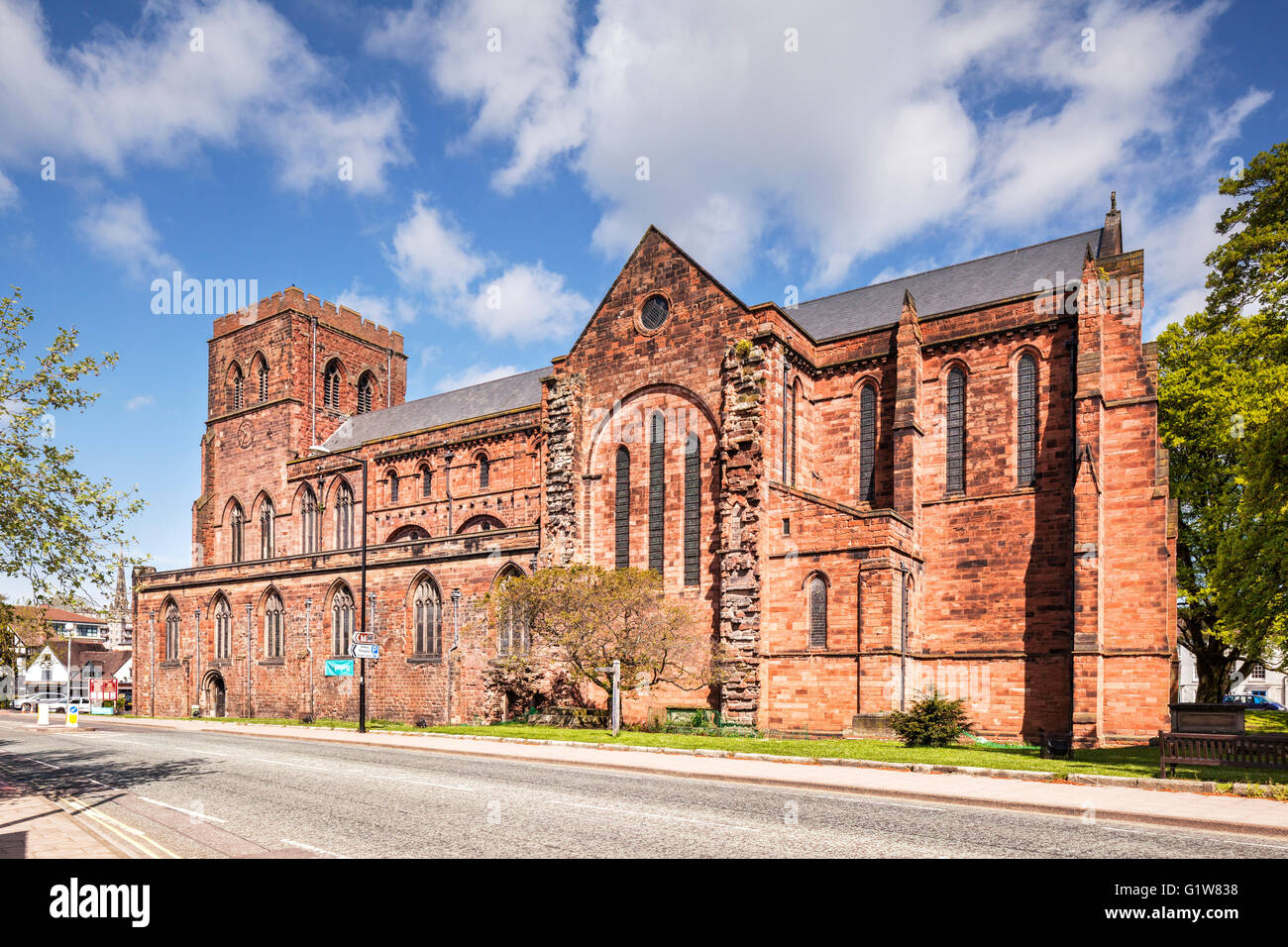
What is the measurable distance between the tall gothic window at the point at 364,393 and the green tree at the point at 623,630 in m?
34.6

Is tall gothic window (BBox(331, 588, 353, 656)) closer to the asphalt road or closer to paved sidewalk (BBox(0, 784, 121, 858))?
the asphalt road

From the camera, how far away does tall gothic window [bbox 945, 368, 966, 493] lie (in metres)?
29.6

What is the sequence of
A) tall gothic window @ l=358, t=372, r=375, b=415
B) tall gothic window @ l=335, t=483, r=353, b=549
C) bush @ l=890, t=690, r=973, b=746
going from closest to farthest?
1. bush @ l=890, t=690, r=973, b=746
2. tall gothic window @ l=335, t=483, r=353, b=549
3. tall gothic window @ l=358, t=372, r=375, b=415

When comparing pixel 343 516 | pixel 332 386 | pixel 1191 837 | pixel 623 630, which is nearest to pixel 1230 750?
pixel 1191 837

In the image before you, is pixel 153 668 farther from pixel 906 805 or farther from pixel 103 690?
pixel 906 805

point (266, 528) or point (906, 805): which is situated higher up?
point (266, 528)

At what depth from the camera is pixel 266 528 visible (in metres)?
53.8

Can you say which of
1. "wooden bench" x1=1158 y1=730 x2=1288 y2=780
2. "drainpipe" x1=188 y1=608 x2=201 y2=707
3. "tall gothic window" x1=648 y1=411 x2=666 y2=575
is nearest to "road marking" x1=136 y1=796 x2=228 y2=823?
"wooden bench" x1=1158 y1=730 x2=1288 y2=780

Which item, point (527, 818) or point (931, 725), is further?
point (931, 725)

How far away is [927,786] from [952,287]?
23612 mm

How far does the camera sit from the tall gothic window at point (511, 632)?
30375 millimetres

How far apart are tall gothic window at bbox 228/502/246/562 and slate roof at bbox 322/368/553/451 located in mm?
6995

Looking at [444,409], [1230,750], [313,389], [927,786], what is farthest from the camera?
[313,389]
